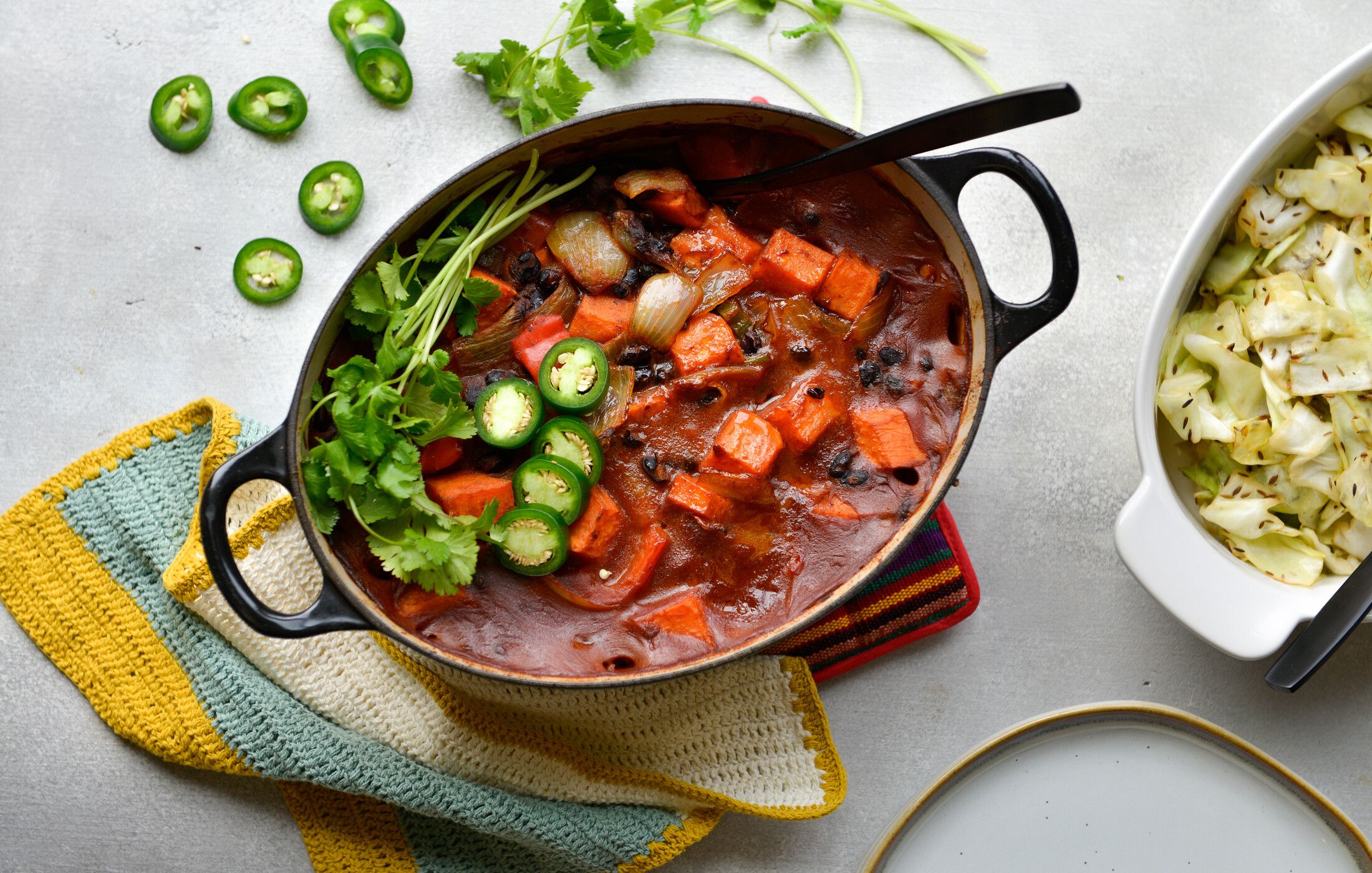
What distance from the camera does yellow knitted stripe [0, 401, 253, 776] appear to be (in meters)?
2.15

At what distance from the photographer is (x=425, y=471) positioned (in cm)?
193

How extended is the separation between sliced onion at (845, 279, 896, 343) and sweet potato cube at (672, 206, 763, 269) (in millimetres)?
250

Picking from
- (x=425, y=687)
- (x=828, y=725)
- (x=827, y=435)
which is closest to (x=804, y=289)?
(x=827, y=435)

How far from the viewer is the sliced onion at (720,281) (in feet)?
6.50

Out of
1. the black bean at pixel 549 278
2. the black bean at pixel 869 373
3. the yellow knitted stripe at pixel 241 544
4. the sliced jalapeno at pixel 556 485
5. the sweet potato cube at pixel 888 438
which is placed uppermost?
the black bean at pixel 549 278

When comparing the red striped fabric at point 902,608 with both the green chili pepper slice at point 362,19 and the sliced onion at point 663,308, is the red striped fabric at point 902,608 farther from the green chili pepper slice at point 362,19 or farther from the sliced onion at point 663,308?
the green chili pepper slice at point 362,19

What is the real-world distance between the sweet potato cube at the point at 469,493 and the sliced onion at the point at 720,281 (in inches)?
21.2

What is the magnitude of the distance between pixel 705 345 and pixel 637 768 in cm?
96

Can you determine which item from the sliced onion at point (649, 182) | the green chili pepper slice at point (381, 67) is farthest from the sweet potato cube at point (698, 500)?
the green chili pepper slice at point (381, 67)

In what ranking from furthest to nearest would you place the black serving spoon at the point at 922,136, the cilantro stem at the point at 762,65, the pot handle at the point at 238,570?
1. the cilantro stem at the point at 762,65
2. the pot handle at the point at 238,570
3. the black serving spoon at the point at 922,136

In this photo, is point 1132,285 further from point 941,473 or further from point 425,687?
point 425,687

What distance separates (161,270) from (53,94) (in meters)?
0.51

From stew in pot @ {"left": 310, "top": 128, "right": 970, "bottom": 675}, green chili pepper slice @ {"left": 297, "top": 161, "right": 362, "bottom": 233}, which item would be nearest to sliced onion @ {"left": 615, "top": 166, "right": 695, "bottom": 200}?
stew in pot @ {"left": 310, "top": 128, "right": 970, "bottom": 675}

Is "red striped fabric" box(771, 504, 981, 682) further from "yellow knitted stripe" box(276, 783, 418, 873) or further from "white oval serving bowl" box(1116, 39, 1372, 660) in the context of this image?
"yellow knitted stripe" box(276, 783, 418, 873)
